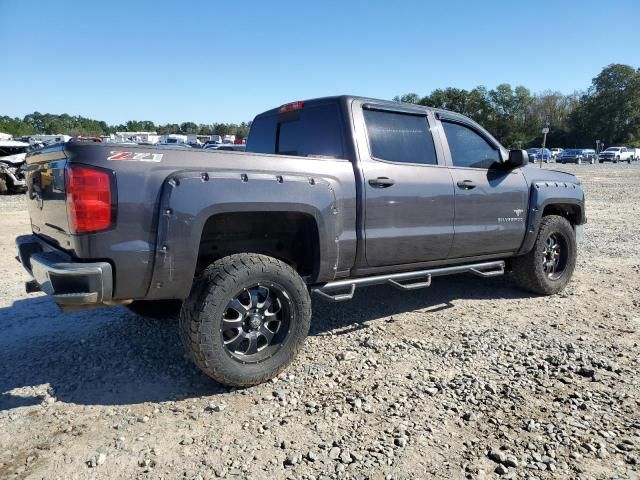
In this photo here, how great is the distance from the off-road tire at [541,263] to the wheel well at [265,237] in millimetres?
2742

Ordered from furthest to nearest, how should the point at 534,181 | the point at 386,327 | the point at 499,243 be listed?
the point at 534,181
the point at 499,243
the point at 386,327

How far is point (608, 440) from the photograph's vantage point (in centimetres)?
247

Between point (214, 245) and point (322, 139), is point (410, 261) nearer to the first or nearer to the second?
point (322, 139)

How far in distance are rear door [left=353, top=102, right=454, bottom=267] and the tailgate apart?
2004 millimetres

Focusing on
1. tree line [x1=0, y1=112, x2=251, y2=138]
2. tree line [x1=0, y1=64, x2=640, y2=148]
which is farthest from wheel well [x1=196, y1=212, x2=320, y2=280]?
tree line [x1=0, y1=112, x2=251, y2=138]

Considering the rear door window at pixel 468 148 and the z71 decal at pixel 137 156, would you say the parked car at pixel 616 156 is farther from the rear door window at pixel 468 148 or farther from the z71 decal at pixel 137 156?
the z71 decal at pixel 137 156

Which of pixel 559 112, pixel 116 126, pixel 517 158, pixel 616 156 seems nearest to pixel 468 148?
pixel 517 158

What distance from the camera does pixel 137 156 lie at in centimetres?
262

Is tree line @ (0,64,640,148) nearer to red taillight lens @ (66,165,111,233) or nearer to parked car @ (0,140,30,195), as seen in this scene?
parked car @ (0,140,30,195)

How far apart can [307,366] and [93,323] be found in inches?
82.6

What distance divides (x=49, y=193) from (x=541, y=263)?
462 centimetres

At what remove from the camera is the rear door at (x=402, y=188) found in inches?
142

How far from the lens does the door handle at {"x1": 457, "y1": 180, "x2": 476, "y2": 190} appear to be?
4.22 meters

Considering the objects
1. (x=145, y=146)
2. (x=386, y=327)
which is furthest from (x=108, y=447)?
(x=386, y=327)
